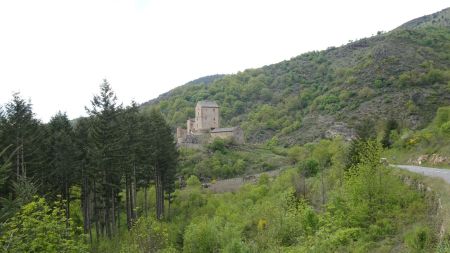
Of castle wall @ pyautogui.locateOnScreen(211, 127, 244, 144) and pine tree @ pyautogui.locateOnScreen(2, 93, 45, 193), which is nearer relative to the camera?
pine tree @ pyautogui.locateOnScreen(2, 93, 45, 193)

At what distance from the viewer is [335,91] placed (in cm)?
11556

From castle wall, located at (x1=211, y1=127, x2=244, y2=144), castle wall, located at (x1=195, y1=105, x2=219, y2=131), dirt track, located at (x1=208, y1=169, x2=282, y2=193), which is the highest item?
castle wall, located at (x1=195, y1=105, x2=219, y2=131)

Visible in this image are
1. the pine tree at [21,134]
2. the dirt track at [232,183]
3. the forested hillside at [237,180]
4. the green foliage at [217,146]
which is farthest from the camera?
the green foliage at [217,146]

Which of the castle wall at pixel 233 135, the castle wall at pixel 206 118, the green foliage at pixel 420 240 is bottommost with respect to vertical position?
the green foliage at pixel 420 240

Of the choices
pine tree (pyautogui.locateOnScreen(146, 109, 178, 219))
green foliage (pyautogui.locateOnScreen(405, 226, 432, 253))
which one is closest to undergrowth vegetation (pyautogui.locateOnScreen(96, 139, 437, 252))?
green foliage (pyautogui.locateOnScreen(405, 226, 432, 253))

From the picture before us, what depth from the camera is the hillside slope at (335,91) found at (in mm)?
89500

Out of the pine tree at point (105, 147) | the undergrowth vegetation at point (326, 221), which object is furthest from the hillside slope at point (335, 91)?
the pine tree at point (105, 147)

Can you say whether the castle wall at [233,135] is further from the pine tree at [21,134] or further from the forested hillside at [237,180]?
the pine tree at [21,134]

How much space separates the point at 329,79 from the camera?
136m

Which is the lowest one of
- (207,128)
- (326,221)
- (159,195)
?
(159,195)

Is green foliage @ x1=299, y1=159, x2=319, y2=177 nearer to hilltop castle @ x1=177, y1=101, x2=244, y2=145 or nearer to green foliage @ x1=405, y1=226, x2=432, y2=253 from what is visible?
hilltop castle @ x1=177, y1=101, x2=244, y2=145

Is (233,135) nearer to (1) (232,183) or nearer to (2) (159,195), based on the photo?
(1) (232,183)

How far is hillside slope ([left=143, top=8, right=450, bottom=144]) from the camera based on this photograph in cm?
8950

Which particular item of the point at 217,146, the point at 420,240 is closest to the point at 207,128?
the point at 217,146
